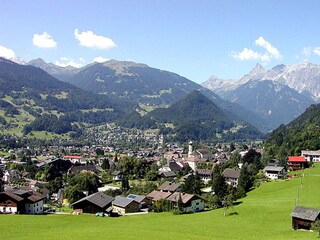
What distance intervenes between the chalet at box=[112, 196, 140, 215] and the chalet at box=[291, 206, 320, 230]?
102ft

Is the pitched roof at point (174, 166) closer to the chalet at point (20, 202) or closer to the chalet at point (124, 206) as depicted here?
the chalet at point (124, 206)

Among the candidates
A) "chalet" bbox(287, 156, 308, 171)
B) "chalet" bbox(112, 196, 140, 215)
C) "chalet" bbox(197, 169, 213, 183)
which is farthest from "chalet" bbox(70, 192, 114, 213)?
"chalet" bbox(287, 156, 308, 171)

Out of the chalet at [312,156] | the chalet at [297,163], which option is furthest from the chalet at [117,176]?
the chalet at [312,156]

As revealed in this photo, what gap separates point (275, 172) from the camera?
8694cm

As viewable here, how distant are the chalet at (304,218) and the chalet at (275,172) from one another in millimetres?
42665

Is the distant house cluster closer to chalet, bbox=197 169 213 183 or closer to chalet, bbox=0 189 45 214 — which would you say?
chalet, bbox=197 169 213 183

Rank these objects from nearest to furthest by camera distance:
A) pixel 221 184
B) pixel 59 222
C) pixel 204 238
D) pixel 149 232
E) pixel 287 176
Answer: pixel 204 238, pixel 149 232, pixel 59 222, pixel 221 184, pixel 287 176

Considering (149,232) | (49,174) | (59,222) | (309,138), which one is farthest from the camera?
(309,138)

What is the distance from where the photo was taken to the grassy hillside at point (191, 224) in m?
41.2

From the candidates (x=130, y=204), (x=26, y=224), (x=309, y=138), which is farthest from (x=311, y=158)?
(x=26, y=224)

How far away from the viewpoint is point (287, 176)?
83.8m

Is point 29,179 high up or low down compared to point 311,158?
down

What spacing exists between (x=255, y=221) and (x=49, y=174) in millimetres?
71771

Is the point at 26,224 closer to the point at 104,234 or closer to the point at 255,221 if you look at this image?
the point at 104,234
